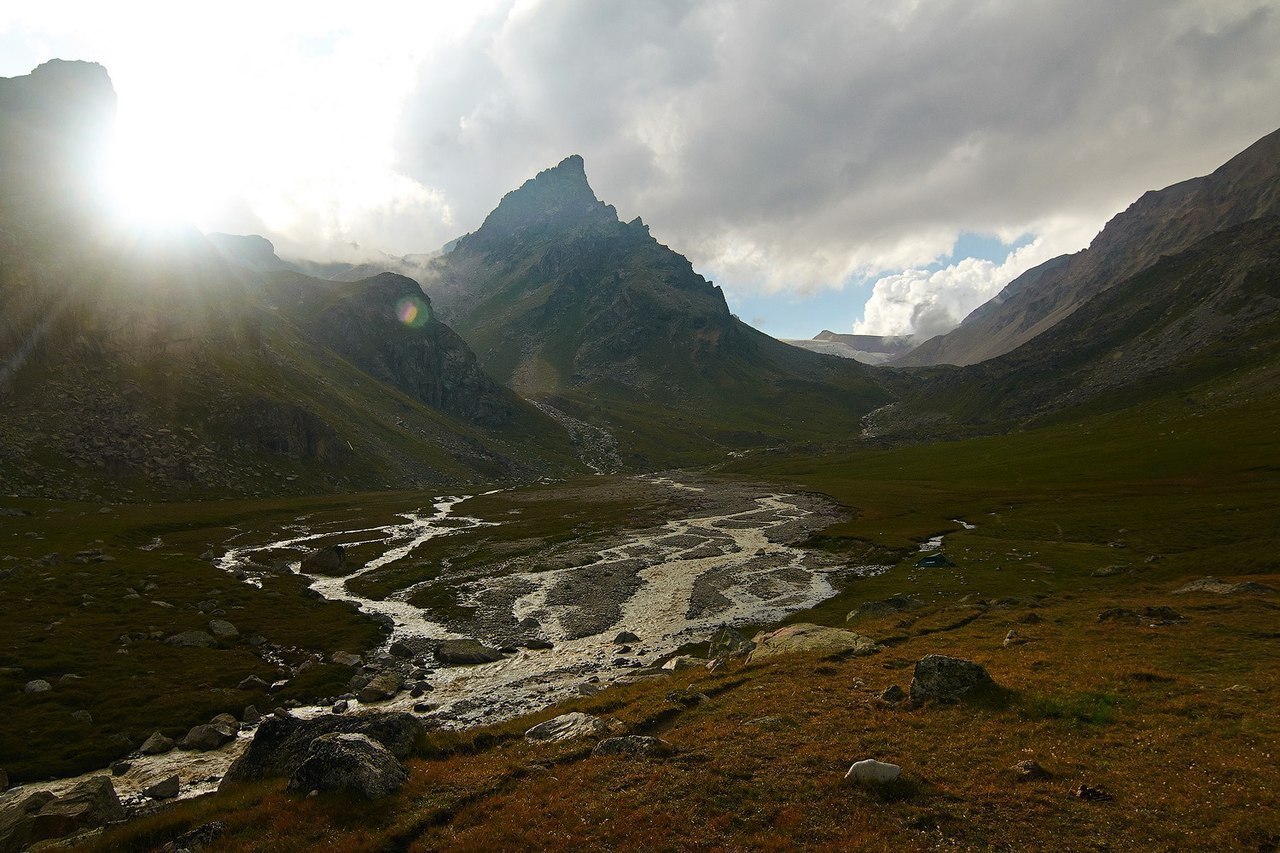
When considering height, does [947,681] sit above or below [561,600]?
above

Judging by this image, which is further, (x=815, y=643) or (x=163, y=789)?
(x=815, y=643)

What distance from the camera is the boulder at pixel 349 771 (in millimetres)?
18047

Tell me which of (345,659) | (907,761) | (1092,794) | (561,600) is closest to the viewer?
(1092,794)

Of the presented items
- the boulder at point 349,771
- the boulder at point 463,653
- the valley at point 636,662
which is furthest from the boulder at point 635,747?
the boulder at point 463,653

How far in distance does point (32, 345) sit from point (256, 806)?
170628 millimetres

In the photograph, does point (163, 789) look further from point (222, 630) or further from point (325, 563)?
point (325, 563)

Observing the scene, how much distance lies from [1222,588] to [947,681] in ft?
117

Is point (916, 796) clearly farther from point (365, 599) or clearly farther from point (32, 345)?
point (32, 345)

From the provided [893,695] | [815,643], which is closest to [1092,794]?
[893,695]

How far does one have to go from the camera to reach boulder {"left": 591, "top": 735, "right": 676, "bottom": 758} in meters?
20.2

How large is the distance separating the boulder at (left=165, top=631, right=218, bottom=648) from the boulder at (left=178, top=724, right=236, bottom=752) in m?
16.3

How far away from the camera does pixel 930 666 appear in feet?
78.1

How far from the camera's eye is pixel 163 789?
77.4 ft

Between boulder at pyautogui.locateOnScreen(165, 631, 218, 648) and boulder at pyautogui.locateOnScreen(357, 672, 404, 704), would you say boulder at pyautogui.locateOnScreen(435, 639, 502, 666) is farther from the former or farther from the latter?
boulder at pyautogui.locateOnScreen(165, 631, 218, 648)
